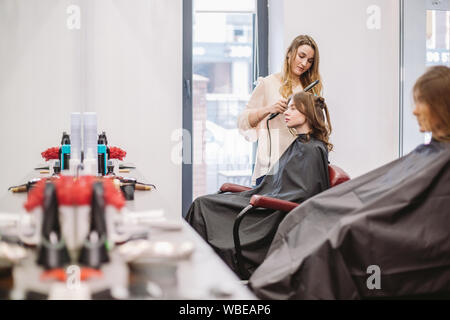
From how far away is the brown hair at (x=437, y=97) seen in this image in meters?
1.84

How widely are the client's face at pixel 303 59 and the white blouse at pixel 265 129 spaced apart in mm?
127

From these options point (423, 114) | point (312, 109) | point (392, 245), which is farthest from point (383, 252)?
point (312, 109)

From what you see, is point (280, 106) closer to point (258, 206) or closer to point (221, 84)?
point (258, 206)

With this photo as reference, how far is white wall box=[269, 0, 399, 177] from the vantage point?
3916mm

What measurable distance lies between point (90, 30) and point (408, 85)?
248 cm

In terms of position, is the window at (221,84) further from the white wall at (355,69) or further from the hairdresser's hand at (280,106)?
the hairdresser's hand at (280,106)

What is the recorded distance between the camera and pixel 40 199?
103 centimetres

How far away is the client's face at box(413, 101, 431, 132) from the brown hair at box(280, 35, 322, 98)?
127 centimetres

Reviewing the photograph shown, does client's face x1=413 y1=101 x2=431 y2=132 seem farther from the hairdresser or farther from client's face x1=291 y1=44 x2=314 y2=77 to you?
client's face x1=291 y1=44 x2=314 y2=77

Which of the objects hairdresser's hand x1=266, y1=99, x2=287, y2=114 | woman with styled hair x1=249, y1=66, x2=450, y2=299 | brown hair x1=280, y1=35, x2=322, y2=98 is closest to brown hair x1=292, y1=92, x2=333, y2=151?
hairdresser's hand x1=266, y1=99, x2=287, y2=114

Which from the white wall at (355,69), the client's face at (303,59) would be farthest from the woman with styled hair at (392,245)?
the white wall at (355,69)

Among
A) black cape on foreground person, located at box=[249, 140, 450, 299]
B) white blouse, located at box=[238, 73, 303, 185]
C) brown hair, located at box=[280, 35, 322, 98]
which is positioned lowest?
black cape on foreground person, located at box=[249, 140, 450, 299]

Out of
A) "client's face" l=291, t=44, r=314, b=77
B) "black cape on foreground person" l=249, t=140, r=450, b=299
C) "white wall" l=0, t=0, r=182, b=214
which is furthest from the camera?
"white wall" l=0, t=0, r=182, b=214
